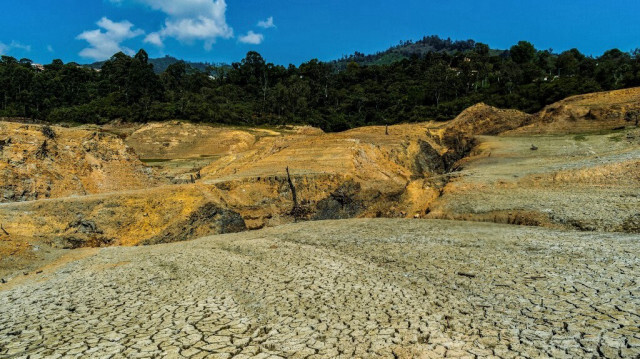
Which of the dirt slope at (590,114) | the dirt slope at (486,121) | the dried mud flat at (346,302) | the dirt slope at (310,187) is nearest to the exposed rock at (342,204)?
the dirt slope at (310,187)

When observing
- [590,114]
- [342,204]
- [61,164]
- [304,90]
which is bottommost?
[342,204]

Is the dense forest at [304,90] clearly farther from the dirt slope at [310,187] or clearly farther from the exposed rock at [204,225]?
the exposed rock at [204,225]

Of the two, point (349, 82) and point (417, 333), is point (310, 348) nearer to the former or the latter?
point (417, 333)

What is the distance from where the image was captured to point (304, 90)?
331 ft

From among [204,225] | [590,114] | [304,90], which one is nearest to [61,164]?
[204,225]

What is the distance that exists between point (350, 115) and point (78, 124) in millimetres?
63219

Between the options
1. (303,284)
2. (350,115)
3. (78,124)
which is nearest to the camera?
(303,284)

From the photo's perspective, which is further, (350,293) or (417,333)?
(350,293)

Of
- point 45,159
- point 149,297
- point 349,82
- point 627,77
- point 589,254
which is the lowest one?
point 589,254

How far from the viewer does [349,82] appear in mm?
123562

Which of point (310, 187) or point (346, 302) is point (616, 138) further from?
point (346, 302)

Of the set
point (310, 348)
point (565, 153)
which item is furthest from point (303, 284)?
point (565, 153)

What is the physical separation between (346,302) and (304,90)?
9561 cm

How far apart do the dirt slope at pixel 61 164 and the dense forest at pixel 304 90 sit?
41.6 metres
